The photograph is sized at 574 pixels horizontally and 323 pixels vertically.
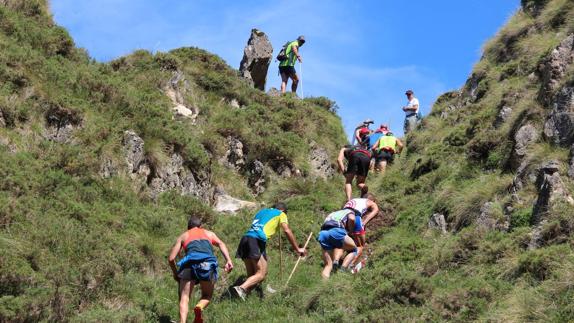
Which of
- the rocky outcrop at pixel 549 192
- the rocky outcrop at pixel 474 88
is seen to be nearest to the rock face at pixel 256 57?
the rocky outcrop at pixel 474 88

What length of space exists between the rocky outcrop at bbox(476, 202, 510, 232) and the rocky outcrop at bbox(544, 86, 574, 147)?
1.78 metres

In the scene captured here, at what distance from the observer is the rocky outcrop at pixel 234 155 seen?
1991 centimetres

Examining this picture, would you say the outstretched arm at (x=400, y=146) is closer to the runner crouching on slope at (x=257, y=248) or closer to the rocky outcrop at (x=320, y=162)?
the rocky outcrop at (x=320, y=162)

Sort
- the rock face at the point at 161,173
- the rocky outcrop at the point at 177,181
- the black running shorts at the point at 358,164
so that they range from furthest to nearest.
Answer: the black running shorts at the point at 358,164
the rocky outcrop at the point at 177,181
the rock face at the point at 161,173

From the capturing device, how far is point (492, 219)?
11.8m

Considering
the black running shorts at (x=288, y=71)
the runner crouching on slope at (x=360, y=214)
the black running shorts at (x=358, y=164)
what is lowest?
the runner crouching on slope at (x=360, y=214)

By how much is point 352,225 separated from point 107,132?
631cm

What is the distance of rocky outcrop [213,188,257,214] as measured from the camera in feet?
57.1

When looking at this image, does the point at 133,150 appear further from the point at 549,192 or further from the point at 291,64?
the point at 291,64

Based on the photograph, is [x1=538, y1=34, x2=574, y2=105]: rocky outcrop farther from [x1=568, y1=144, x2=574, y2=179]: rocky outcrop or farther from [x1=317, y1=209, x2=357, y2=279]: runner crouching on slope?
[x1=317, y1=209, x2=357, y2=279]: runner crouching on slope

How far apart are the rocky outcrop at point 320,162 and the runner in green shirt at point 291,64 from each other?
488 cm

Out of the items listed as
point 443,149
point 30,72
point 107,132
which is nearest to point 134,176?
point 107,132

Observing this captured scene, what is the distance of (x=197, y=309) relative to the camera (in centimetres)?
941

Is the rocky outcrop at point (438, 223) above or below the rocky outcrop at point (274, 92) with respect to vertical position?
below
